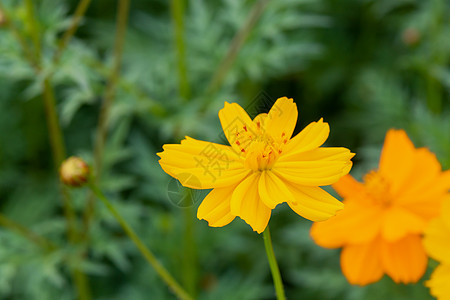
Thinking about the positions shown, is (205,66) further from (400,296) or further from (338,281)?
(400,296)

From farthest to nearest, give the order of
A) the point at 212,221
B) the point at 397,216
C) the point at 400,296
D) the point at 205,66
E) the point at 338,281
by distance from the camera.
Result: 1. the point at 205,66
2. the point at 338,281
3. the point at 400,296
4. the point at 397,216
5. the point at 212,221

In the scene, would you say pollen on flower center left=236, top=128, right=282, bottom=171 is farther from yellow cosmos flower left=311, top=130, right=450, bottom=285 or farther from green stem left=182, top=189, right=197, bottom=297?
green stem left=182, top=189, right=197, bottom=297

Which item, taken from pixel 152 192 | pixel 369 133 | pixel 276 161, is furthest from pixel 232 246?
pixel 276 161

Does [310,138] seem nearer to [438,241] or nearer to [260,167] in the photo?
[260,167]

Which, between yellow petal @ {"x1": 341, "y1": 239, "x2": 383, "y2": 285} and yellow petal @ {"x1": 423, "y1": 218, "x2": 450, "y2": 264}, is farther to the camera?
yellow petal @ {"x1": 341, "y1": 239, "x2": 383, "y2": 285}

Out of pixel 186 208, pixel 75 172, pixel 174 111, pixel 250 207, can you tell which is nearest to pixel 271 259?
pixel 250 207

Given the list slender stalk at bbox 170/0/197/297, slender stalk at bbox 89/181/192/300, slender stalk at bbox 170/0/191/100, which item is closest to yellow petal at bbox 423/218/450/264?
slender stalk at bbox 89/181/192/300
